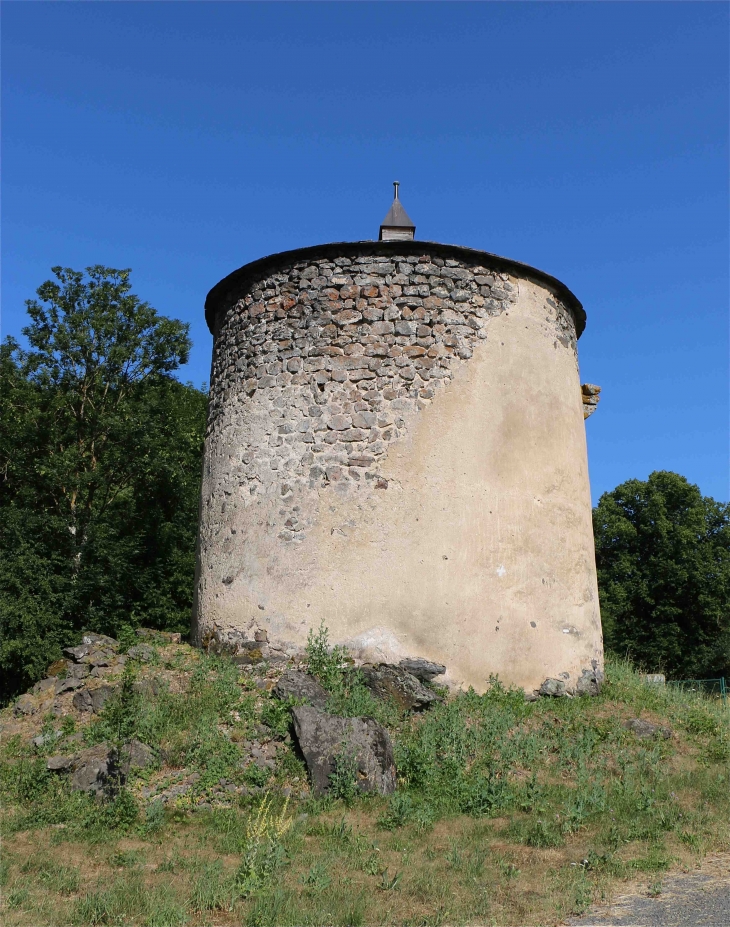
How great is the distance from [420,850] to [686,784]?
9.25 ft

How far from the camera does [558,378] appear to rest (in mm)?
9461

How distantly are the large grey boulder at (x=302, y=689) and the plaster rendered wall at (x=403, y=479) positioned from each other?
2.05 feet

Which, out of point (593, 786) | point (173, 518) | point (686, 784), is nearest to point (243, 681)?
point (593, 786)

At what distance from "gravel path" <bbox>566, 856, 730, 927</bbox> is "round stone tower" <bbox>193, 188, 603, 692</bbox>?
337cm

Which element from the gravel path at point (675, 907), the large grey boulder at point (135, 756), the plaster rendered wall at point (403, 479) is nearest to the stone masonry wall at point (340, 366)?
the plaster rendered wall at point (403, 479)

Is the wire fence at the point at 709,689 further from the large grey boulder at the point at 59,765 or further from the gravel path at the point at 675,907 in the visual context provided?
the large grey boulder at the point at 59,765

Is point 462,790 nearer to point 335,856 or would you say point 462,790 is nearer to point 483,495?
point 335,856

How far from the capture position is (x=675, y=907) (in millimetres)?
4395

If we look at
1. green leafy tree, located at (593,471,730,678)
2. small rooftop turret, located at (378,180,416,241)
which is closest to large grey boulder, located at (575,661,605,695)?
small rooftop turret, located at (378,180,416,241)

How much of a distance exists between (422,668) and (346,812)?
2.14 m

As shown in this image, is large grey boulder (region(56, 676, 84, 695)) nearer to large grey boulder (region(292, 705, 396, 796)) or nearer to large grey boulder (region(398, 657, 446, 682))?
large grey boulder (region(292, 705, 396, 796))

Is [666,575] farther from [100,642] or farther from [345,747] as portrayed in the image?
[345,747]

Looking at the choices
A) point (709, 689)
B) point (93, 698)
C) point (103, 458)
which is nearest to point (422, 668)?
point (93, 698)

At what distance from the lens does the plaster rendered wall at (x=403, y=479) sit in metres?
8.09
